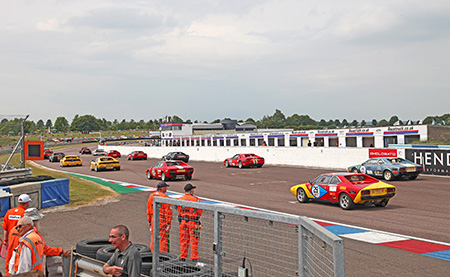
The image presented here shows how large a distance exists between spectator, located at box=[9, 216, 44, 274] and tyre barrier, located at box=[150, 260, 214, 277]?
5.60ft

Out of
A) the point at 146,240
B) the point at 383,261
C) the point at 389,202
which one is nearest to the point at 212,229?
the point at 383,261

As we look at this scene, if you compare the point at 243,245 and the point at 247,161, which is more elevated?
the point at 243,245

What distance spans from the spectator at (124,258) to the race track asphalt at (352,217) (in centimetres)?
426

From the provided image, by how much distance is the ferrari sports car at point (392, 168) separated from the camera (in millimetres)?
22125

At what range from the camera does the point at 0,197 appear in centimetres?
1368

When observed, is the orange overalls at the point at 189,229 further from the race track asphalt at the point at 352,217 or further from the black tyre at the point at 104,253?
the race track asphalt at the point at 352,217

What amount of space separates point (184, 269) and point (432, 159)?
75.8 ft

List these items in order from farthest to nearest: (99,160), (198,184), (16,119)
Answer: (99,160), (198,184), (16,119)

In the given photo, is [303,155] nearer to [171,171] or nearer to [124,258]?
[171,171]

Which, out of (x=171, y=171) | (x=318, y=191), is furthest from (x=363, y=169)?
(x=171, y=171)

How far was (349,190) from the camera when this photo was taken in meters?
14.2

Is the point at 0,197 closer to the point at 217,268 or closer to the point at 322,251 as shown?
the point at 217,268

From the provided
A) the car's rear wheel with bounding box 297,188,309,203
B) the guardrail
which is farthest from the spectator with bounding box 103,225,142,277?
the guardrail

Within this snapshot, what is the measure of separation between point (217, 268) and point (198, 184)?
18.7 m
